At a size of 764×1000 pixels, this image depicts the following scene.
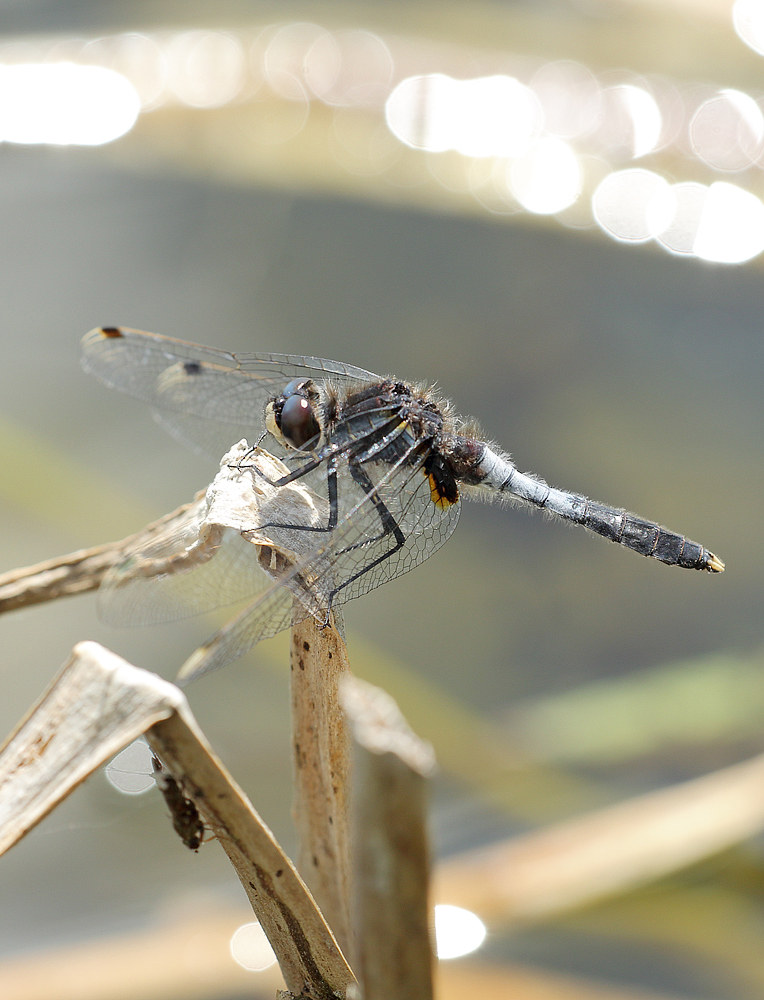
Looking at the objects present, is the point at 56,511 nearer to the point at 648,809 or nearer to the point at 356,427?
the point at 356,427

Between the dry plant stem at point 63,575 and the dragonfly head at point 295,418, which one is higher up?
the dragonfly head at point 295,418

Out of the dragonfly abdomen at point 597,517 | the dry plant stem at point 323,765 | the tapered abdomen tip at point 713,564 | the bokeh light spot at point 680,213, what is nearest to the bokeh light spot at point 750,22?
the bokeh light spot at point 680,213

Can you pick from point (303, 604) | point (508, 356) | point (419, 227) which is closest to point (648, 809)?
point (303, 604)

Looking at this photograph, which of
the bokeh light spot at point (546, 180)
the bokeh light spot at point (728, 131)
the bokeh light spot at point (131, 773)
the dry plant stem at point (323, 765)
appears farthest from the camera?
the bokeh light spot at point (546, 180)

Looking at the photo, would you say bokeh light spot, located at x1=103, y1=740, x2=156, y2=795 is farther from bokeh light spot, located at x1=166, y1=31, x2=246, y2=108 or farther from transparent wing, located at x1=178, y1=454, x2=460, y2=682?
bokeh light spot, located at x1=166, y1=31, x2=246, y2=108

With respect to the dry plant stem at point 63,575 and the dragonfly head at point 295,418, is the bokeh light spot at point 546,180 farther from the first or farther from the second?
the dry plant stem at point 63,575

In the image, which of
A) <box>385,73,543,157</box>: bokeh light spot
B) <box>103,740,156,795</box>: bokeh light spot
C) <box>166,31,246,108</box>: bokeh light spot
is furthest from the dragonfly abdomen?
<box>166,31,246,108</box>: bokeh light spot
